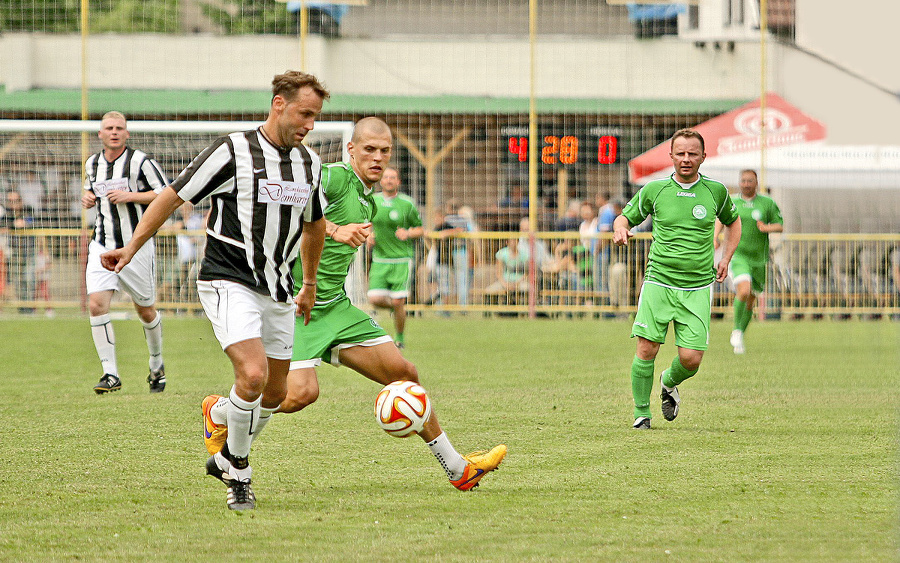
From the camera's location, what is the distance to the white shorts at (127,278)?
10.2 m

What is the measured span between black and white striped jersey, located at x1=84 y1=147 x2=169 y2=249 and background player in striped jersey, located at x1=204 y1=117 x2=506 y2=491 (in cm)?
419

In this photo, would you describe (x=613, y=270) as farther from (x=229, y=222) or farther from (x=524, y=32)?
(x=229, y=222)

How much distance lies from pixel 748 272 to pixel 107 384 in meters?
7.75

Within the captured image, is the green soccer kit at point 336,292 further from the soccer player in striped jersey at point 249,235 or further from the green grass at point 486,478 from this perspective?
the green grass at point 486,478

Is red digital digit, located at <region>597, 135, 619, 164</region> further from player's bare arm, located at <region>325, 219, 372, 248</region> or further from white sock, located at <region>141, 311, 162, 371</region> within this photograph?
player's bare arm, located at <region>325, 219, 372, 248</region>

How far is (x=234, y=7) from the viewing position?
21.6 meters

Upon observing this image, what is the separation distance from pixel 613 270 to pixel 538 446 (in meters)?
12.3

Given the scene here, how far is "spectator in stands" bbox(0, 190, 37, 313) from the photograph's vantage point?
18.6 meters

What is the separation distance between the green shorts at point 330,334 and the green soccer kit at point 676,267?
9.00 ft

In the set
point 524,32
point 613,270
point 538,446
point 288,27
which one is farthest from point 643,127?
point 538,446

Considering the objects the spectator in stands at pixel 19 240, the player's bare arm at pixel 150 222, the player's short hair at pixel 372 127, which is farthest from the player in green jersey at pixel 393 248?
the player's bare arm at pixel 150 222

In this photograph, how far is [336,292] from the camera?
6465 mm

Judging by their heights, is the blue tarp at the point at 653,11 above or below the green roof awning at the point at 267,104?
above

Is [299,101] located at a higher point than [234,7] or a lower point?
lower
